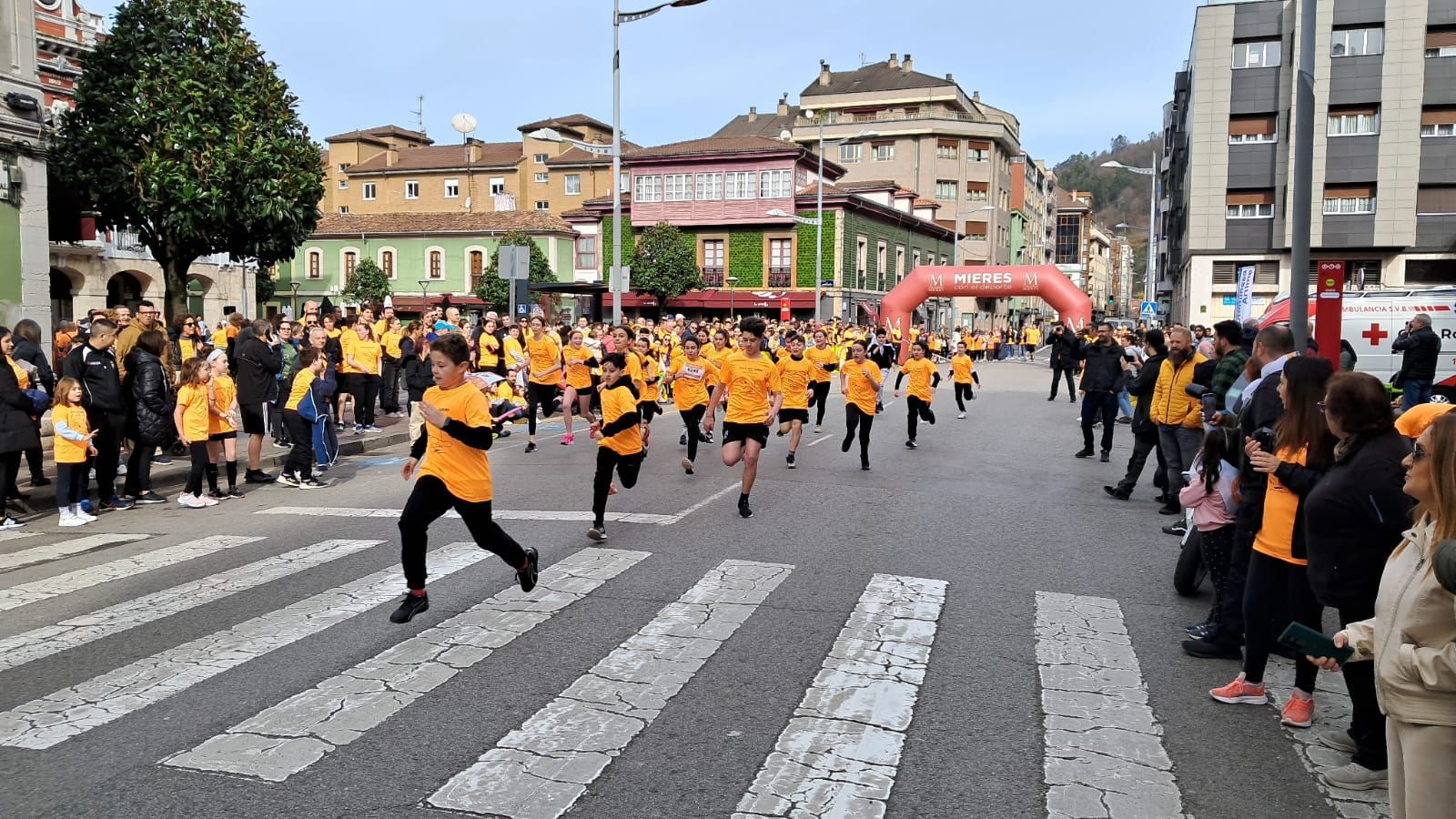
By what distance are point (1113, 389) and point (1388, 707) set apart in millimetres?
11414

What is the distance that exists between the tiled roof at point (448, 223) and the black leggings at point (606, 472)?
47942 mm

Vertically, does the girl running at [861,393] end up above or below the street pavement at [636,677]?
above

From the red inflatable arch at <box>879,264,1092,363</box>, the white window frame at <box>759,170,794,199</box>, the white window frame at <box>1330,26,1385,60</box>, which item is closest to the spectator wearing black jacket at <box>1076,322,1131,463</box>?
the red inflatable arch at <box>879,264,1092,363</box>

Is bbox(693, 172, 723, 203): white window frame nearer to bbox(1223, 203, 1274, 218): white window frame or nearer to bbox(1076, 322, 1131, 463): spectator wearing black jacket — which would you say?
bbox(1223, 203, 1274, 218): white window frame

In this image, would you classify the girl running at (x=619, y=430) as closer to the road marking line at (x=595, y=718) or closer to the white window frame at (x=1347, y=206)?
the road marking line at (x=595, y=718)

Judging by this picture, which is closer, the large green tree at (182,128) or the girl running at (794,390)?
the girl running at (794,390)

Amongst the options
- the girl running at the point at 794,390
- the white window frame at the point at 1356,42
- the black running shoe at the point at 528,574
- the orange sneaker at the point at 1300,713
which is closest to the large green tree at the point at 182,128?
the girl running at the point at 794,390

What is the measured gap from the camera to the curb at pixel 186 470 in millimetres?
10477

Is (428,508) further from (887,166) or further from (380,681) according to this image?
(887,166)

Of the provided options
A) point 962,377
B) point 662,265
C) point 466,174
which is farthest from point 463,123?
point 962,377

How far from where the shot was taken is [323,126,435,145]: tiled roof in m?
69.2

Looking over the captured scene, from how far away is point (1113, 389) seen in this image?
14039 mm

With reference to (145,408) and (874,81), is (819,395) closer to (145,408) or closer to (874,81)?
(145,408)

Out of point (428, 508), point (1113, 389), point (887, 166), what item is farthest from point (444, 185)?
point (428, 508)
